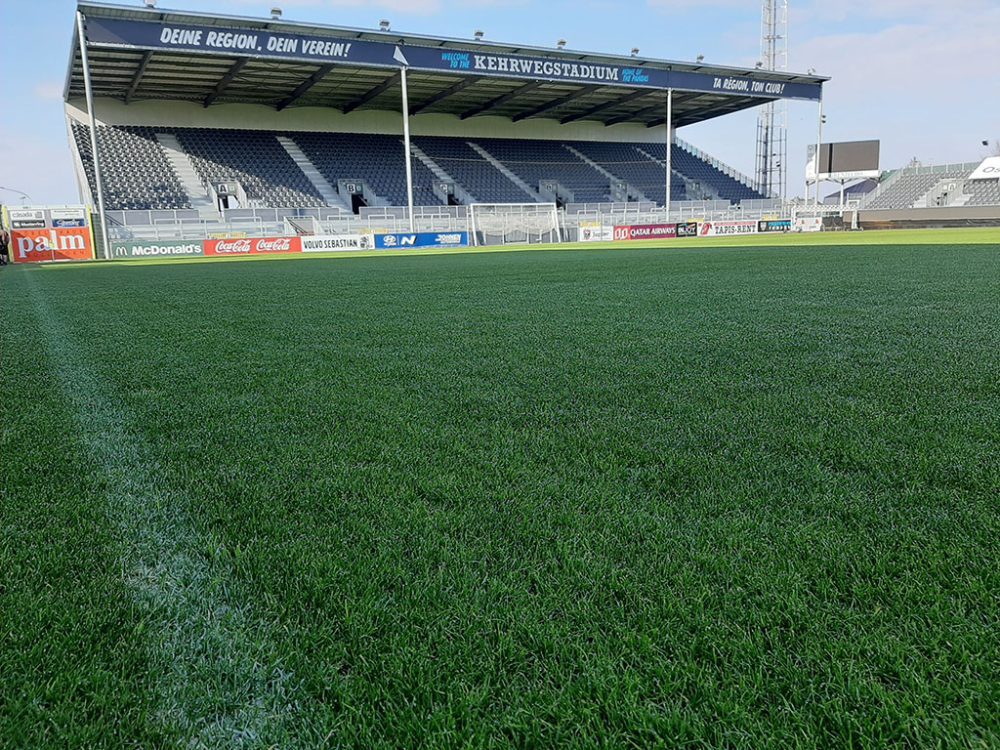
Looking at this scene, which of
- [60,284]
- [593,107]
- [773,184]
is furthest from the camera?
[773,184]

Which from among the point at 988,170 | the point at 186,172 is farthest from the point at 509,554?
the point at 988,170

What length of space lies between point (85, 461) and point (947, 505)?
8.06ft

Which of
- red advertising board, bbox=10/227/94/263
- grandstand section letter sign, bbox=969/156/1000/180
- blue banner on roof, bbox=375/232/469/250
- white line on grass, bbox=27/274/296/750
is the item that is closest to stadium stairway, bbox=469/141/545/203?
blue banner on roof, bbox=375/232/469/250

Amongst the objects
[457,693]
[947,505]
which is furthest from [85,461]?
[947,505]

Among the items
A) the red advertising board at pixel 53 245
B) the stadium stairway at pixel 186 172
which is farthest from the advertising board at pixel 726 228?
the red advertising board at pixel 53 245

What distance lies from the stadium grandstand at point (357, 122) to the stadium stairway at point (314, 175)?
0.10 m

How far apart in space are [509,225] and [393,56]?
7.55 meters

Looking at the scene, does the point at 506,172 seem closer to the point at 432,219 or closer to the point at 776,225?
the point at 432,219

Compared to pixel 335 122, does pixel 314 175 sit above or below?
below

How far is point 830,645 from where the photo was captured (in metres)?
1.15

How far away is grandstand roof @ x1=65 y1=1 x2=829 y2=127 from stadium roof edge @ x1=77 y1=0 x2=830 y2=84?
0.05 metres

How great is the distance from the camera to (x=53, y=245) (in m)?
22.1

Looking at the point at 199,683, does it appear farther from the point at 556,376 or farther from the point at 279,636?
the point at 556,376

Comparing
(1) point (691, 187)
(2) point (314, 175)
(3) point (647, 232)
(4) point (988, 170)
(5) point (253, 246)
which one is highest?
(4) point (988, 170)
